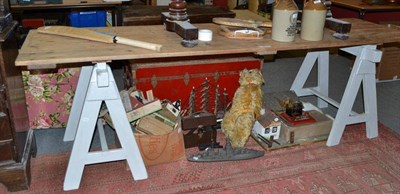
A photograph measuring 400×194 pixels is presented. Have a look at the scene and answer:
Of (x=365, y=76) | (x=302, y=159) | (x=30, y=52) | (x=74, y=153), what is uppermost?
(x=30, y=52)

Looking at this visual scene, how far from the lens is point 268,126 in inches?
95.5

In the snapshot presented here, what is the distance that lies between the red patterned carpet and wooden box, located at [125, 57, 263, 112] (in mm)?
499

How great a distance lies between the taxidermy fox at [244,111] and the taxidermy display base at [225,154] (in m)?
0.04

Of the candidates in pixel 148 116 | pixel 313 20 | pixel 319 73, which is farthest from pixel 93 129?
pixel 319 73

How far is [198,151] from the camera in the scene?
2363 mm

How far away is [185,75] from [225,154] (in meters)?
0.61

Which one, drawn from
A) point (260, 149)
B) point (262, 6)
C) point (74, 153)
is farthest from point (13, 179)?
point (262, 6)

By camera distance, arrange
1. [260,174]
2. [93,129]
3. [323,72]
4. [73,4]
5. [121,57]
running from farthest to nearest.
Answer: [73,4] < [323,72] < [260,174] < [93,129] < [121,57]

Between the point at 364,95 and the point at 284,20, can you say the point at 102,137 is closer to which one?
the point at 284,20

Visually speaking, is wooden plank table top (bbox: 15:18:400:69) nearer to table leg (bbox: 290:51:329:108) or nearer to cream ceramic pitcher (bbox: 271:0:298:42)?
cream ceramic pitcher (bbox: 271:0:298:42)

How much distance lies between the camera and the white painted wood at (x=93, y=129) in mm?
1787

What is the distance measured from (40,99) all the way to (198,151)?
3.39ft

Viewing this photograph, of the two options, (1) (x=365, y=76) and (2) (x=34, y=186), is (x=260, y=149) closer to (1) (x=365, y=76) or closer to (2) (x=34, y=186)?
(1) (x=365, y=76)

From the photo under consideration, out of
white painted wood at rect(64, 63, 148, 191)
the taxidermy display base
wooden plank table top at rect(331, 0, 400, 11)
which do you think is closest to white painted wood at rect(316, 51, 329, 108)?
the taxidermy display base
